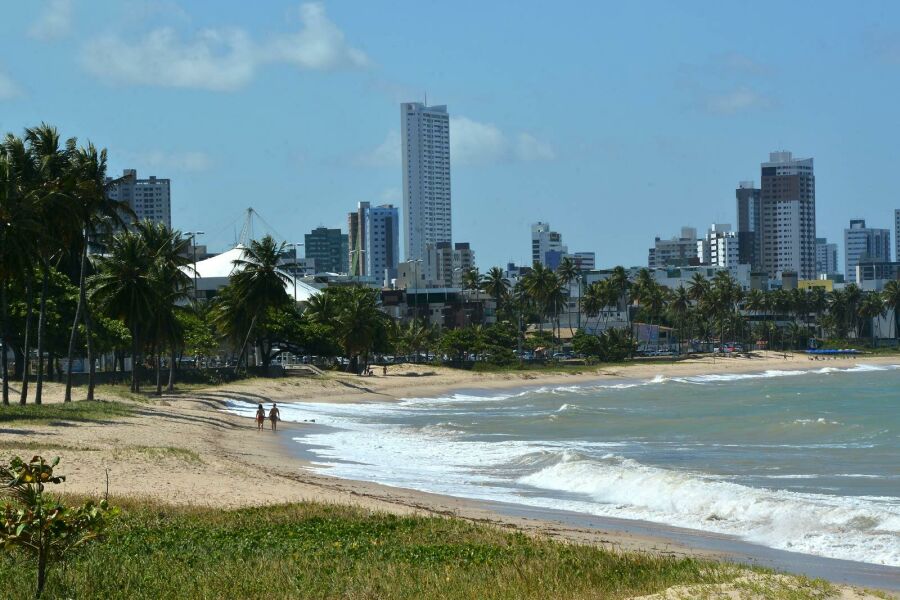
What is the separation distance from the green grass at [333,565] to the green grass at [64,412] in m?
19.0

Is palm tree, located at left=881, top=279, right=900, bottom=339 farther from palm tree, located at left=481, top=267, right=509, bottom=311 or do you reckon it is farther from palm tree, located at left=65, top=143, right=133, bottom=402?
palm tree, located at left=65, top=143, right=133, bottom=402

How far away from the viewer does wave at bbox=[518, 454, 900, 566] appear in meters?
18.7

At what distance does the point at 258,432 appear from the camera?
40.4 metres

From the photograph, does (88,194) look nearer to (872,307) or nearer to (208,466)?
(208,466)

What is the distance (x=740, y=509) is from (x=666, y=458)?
1070cm

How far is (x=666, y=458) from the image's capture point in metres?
32.4

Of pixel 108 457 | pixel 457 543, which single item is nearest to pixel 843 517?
pixel 457 543

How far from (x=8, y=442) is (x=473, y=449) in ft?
44.8

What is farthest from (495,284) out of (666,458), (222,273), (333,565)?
(333,565)

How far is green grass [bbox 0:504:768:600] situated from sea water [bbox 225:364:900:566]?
6.00m

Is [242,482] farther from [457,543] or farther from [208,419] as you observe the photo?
Result: [208,419]

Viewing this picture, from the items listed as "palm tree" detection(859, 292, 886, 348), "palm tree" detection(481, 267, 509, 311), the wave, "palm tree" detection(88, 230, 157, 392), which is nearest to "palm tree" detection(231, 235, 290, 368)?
"palm tree" detection(88, 230, 157, 392)

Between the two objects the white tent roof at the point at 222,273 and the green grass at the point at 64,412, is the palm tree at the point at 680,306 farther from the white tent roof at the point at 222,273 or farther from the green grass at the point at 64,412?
the green grass at the point at 64,412

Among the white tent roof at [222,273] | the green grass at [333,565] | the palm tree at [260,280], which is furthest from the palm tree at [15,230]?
the white tent roof at [222,273]
